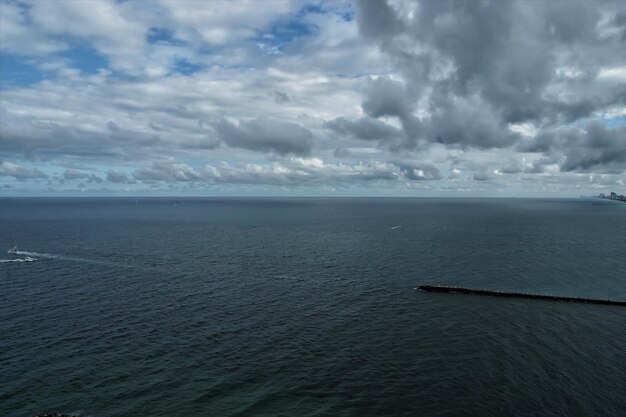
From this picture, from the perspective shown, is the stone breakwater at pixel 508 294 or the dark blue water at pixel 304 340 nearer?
the dark blue water at pixel 304 340

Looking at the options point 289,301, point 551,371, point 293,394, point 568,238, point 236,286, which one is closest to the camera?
point 293,394

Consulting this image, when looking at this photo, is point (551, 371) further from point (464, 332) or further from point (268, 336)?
point (268, 336)

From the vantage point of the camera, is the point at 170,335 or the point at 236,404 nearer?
the point at 236,404

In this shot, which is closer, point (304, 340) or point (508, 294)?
point (304, 340)

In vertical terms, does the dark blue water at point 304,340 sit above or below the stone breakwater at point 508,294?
below

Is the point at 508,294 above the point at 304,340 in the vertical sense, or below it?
above

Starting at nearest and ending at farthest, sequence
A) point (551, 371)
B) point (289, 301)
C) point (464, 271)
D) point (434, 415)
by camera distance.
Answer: point (434, 415)
point (551, 371)
point (289, 301)
point (464, 271)

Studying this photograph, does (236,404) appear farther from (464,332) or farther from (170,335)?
(464,332)

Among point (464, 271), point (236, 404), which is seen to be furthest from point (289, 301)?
point (464, 271)

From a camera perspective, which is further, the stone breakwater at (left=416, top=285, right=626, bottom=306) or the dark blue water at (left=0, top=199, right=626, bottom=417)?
the stone breakwater at (left=416, top=285, right=626, bottom=306)

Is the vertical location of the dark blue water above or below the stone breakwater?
below

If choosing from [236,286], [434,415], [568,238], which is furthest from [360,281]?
[568,238]
